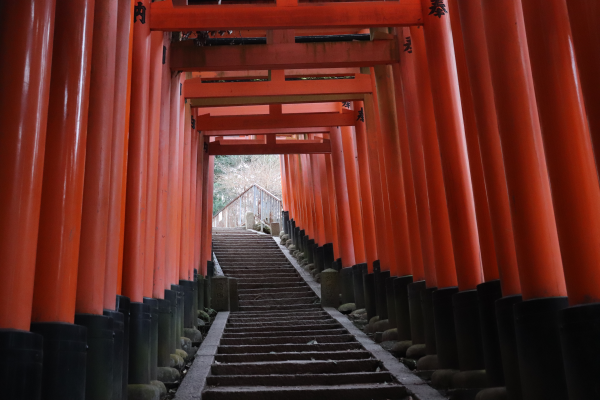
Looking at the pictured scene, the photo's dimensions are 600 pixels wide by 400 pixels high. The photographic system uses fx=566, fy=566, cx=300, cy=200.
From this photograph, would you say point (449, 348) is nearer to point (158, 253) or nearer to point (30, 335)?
point (158, 253)

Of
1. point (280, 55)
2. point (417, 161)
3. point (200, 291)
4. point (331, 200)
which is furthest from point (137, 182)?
point (331, 200)

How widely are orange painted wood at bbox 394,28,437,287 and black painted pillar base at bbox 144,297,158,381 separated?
313 centimetres

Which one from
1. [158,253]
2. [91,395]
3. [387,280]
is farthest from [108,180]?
[387,280]

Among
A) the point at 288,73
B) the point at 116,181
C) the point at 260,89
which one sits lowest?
the point at 116,181

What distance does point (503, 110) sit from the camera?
4.21 metres

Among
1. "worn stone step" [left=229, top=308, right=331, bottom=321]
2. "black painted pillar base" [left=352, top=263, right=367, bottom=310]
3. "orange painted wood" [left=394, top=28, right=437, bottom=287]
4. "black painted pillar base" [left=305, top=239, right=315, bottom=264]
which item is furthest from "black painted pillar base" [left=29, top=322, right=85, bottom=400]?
"black painted pillar base" [left=305, top=239, right=315, bottom=264]

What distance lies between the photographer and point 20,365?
2766mm

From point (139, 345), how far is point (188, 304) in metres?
3.83

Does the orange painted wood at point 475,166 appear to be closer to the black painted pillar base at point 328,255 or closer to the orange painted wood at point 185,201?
the orange painted wood at point 185,201

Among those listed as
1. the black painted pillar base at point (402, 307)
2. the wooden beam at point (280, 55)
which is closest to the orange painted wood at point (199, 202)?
the wooden beam at point (280, 55)

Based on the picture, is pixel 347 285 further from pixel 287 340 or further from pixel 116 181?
pixel 116 181

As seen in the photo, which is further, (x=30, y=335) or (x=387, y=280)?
(x=387, y=280)

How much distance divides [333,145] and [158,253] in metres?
6.78

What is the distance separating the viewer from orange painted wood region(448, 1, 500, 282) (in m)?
5.01
